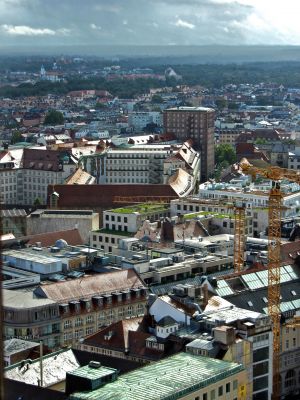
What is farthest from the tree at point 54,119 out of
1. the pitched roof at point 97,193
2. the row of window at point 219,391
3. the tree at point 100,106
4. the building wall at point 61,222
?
the row of window at point 219,391

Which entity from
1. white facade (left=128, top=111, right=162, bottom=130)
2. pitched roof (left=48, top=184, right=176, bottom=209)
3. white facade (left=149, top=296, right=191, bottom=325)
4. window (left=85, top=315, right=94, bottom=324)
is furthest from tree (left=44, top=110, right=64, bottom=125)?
white facade (left=149, top=296, right=191, bottom=325)

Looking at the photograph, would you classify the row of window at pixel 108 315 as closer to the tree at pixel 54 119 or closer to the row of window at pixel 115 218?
the row of window at pixel 115 218

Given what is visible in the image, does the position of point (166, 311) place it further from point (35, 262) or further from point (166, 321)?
point (35, 262)

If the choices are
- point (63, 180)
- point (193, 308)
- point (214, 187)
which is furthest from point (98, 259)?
point (63, 180)

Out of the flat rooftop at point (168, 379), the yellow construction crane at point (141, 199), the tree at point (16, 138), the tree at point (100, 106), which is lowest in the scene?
the tree at point (100, 106)

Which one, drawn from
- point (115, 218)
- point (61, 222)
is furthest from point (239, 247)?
point (61, 222)

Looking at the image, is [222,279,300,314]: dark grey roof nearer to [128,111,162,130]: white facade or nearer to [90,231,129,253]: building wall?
[90,231,129,253]: building wall

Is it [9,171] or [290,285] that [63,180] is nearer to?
[9,171]
